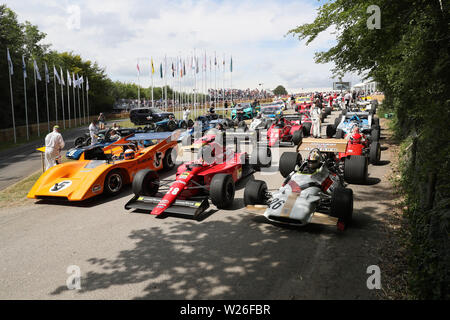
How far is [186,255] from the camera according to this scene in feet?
15.8

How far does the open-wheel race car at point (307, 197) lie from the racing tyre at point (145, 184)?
8.17ft

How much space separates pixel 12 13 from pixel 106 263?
140 feet

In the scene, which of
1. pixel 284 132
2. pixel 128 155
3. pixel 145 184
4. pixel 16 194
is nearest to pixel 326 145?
pixel 145 184

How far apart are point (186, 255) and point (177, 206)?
5.75 feet

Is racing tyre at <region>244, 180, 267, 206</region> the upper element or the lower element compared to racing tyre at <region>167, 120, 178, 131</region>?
lower

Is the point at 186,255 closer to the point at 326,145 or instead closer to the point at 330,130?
the point at 326,145

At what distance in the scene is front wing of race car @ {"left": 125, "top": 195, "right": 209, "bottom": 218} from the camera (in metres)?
6.09

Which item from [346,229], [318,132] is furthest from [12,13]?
[346,229]

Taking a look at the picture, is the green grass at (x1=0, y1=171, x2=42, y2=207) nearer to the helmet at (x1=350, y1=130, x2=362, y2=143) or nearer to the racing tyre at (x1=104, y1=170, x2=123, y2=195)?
the racing tyre at (x1=104, y1=170, x2=123, y2=195)

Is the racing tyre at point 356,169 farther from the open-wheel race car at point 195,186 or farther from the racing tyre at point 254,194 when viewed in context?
the racing tyre at point 254,194

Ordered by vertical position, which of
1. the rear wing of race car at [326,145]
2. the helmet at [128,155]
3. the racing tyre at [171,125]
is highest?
the racing tyre at [171,125]

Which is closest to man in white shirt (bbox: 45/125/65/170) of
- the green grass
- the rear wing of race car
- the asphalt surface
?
the green grass

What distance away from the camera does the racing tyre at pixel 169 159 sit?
424 inches

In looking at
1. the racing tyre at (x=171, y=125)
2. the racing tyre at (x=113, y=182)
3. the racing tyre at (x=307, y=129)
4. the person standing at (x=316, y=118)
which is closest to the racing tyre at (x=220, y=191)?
the racing tyre at (x=113, y=182)
